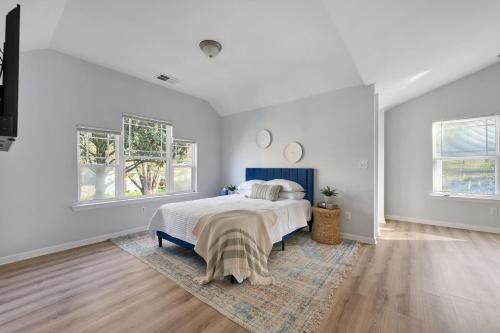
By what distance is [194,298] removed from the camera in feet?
6.52

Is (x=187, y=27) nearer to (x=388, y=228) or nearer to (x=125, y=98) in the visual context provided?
(x=125, y=98)

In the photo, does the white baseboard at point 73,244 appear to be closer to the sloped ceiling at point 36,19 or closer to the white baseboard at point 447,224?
the white baseboard at point 447,224

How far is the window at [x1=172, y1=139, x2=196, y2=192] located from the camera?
15.0 ft

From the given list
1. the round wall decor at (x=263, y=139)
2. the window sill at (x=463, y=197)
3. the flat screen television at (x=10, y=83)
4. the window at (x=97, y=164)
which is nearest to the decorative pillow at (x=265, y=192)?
the round wall decor at (x=263, y=139)

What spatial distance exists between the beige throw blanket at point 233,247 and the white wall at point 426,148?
13.2 feet

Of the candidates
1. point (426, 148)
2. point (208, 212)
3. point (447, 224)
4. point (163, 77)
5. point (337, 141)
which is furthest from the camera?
point (426, 148)

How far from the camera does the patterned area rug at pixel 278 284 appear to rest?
1.72 m

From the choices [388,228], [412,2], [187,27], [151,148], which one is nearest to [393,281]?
[388,228]

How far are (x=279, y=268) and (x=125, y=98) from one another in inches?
144

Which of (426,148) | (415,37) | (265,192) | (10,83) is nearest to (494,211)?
(426,148)

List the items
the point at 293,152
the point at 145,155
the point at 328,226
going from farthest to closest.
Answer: the point at 293,152
the point at 145,155
the point at 328,226

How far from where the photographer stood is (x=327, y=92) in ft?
12.5

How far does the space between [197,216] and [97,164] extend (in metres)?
2.13

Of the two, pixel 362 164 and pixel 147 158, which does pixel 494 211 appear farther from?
pixel 147 158
